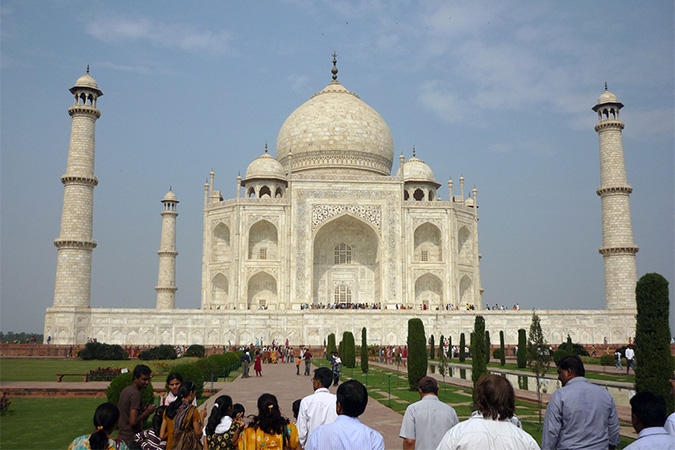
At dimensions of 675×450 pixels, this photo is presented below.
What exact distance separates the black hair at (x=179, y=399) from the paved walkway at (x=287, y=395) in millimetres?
2771

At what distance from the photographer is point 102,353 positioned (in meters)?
21.7

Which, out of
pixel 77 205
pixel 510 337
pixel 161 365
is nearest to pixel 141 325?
pixel 77 205

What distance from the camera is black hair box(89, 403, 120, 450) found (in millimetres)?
3387

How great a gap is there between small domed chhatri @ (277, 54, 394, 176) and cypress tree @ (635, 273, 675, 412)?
2595cm

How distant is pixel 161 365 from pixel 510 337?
1514 centimetres

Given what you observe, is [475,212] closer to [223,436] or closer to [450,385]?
[450,385]

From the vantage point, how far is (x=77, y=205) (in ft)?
82.7

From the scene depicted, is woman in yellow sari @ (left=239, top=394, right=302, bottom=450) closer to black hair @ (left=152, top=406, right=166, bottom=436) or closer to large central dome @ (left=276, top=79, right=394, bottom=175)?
black hair @ (left=152, top=406, right=166, bottom=436)

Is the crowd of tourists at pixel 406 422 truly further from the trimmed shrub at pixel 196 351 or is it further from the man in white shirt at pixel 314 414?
the trimmed shrub at pixel 196 351

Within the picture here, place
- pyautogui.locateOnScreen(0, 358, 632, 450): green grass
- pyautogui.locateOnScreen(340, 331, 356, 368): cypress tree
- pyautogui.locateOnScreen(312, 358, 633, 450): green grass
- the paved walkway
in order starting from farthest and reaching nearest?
pyautogui.locateOnScreen(340, 331, 356, 368): cypress tree
pyautogui.locateOnScreen(312, 358, 633, 450): green grass
the paved walkway
pyautogui.locateOnScreen(0, 358, 632, 450): green grass

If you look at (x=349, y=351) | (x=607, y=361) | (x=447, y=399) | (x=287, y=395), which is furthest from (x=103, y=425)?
(x=607, y=361)

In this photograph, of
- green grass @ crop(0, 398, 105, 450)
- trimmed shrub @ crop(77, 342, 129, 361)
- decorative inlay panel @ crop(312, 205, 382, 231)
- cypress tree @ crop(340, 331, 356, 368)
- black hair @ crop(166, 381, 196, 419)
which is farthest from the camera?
decorative inlay panel @ crop(312, 205, 382, 231)

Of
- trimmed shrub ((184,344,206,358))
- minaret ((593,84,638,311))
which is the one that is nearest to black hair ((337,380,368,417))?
trimmed shrub ((184,344,206,358))

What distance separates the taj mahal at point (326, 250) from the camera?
25.2 meters
